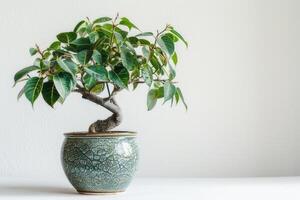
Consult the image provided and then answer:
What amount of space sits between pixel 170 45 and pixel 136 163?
1.03 feet

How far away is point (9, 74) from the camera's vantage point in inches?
71.8

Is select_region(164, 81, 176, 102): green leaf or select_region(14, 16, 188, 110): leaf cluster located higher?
select_region(14, 16, 188, 110): leaf cluster

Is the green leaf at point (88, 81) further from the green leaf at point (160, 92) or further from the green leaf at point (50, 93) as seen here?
the green leaf at point (160, 92)

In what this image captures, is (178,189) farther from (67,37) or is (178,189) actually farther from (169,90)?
(67,37)

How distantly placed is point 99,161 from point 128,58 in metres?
0.26

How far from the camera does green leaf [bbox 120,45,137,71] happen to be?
4.14ft

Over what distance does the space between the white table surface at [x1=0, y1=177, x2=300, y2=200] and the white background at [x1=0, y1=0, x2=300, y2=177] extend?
0.69 feet

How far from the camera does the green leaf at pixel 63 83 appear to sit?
116 centimetres

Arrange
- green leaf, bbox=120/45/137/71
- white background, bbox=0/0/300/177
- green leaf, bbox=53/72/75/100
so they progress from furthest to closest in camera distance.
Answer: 1. white background, bbox=0/0/300/177
2. green leaf, bbox=120/45/137/71
3. green leaf, bbox=53/72/75/100

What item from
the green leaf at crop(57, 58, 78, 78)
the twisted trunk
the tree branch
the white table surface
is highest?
the green leaf at crop(57, 58, 78, 78)

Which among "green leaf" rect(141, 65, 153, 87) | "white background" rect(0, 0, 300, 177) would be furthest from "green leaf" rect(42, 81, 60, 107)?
"white background" rect(0, 0, 300, 177)

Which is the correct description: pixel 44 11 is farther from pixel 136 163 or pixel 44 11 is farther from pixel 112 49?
pixel 136 163

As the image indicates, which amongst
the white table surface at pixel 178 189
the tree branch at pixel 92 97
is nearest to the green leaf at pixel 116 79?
the tree branch at pixel 92 97

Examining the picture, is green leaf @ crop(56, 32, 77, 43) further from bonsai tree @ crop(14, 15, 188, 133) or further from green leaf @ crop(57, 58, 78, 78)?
green leaf @ crop(57, 58, 78, 78)
